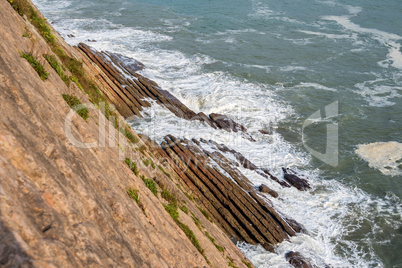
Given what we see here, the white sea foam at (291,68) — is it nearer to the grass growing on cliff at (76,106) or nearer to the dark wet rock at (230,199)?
the dark wet rock at (230,199)

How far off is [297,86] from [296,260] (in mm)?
18100

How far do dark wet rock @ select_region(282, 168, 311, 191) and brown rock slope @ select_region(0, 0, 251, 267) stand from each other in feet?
25.2

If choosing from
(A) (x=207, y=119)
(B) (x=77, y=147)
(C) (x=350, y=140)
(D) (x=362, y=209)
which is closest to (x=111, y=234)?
(B) (x=77, y=147)

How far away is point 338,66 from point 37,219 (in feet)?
A: 104

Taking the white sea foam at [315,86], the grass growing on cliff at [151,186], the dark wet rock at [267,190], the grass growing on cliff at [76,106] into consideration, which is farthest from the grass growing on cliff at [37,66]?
the white sea foam at [315,86]

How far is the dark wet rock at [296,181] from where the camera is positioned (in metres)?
15.6

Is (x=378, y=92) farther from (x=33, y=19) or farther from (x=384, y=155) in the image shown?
(x=33, y=19)

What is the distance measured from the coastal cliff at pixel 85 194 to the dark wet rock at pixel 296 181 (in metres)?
2.89

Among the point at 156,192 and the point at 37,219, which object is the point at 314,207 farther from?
the point at 37,219

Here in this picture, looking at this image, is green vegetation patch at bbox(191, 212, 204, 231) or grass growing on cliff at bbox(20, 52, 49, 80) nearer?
grass growing on cliff at bbox(20, 52, 49, 80)

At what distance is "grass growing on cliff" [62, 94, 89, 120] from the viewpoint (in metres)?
7.62

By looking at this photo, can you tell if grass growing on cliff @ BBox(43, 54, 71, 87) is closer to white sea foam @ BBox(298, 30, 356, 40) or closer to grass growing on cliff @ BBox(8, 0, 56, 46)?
grass growing on cliff @ BBox(8, 0, 56, 46)

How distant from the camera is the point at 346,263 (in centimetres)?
1227

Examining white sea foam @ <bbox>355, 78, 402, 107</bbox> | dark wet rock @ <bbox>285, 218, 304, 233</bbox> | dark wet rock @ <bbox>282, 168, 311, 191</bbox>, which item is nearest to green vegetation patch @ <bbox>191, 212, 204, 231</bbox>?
dark wet rock @ <bbox>285, 218, 304, 233</bbox>
